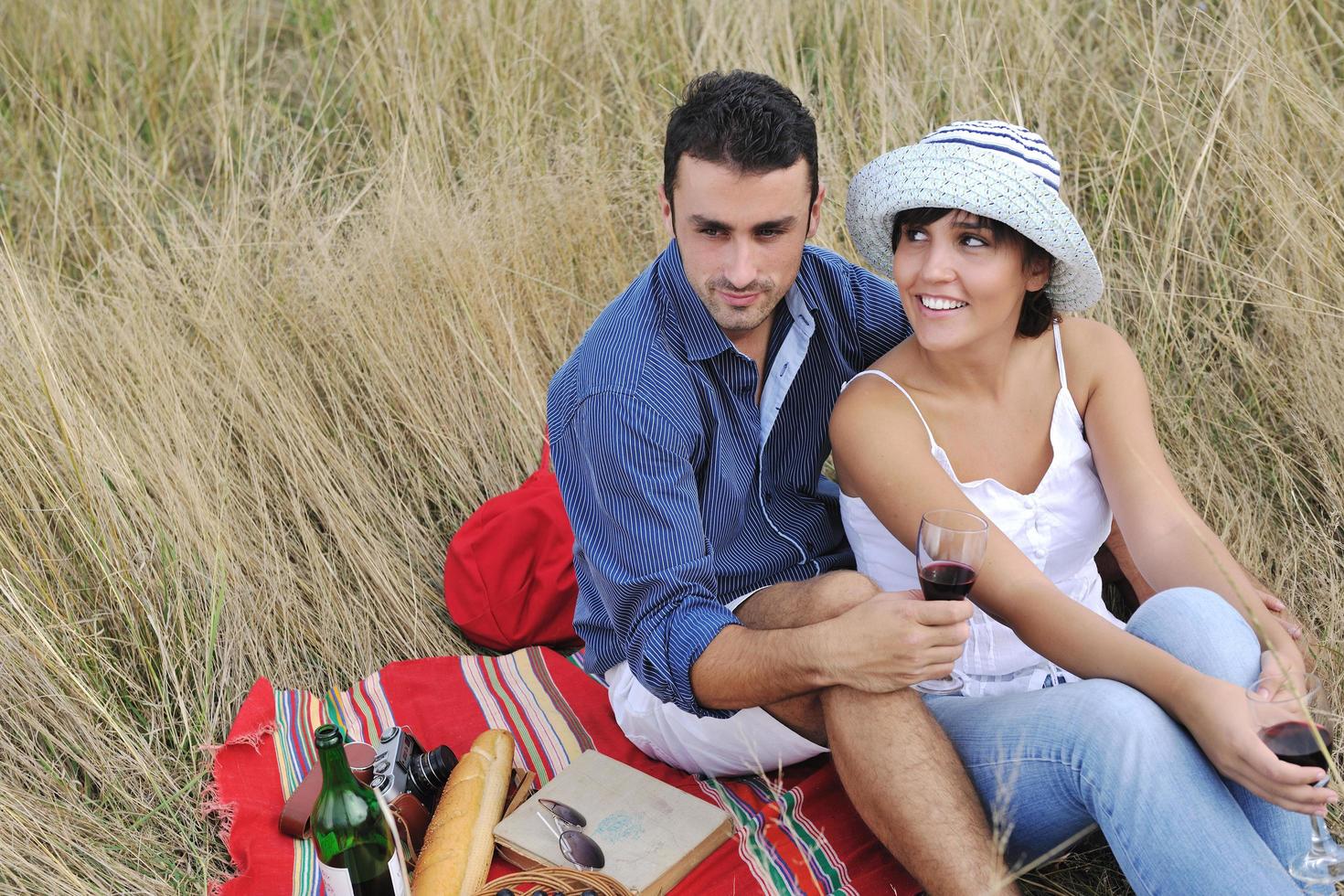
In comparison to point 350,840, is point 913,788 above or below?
above

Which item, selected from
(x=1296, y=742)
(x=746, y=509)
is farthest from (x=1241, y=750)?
(x=746, y=509)

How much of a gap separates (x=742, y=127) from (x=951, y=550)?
1.11 m

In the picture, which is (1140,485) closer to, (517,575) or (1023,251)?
(1023,251)

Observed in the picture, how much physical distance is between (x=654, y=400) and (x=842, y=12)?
3058 mm

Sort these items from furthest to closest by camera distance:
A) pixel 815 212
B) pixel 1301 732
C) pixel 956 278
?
pixel 815 212 < pixel 956 278 < pixel 1301 732

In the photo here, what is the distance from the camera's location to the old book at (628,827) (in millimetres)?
2822

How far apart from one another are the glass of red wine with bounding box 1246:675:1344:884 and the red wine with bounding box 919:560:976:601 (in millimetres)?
548

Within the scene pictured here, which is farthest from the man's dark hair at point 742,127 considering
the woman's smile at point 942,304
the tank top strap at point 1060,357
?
the tank top strap at point 1060,357

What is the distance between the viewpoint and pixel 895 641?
2.48m

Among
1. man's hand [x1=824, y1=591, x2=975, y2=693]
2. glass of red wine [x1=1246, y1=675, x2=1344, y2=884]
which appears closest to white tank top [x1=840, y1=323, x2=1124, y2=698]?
man's hand [x1=824, y1=591, x2=975, y2=693]

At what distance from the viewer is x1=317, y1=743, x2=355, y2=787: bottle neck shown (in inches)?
96.0

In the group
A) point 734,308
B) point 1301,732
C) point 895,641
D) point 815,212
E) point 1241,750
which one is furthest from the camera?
point 815,212

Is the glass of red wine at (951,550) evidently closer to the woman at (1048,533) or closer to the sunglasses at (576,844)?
the woman at (1048,533)

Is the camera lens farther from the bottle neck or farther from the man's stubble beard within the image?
the man's stubble beard
